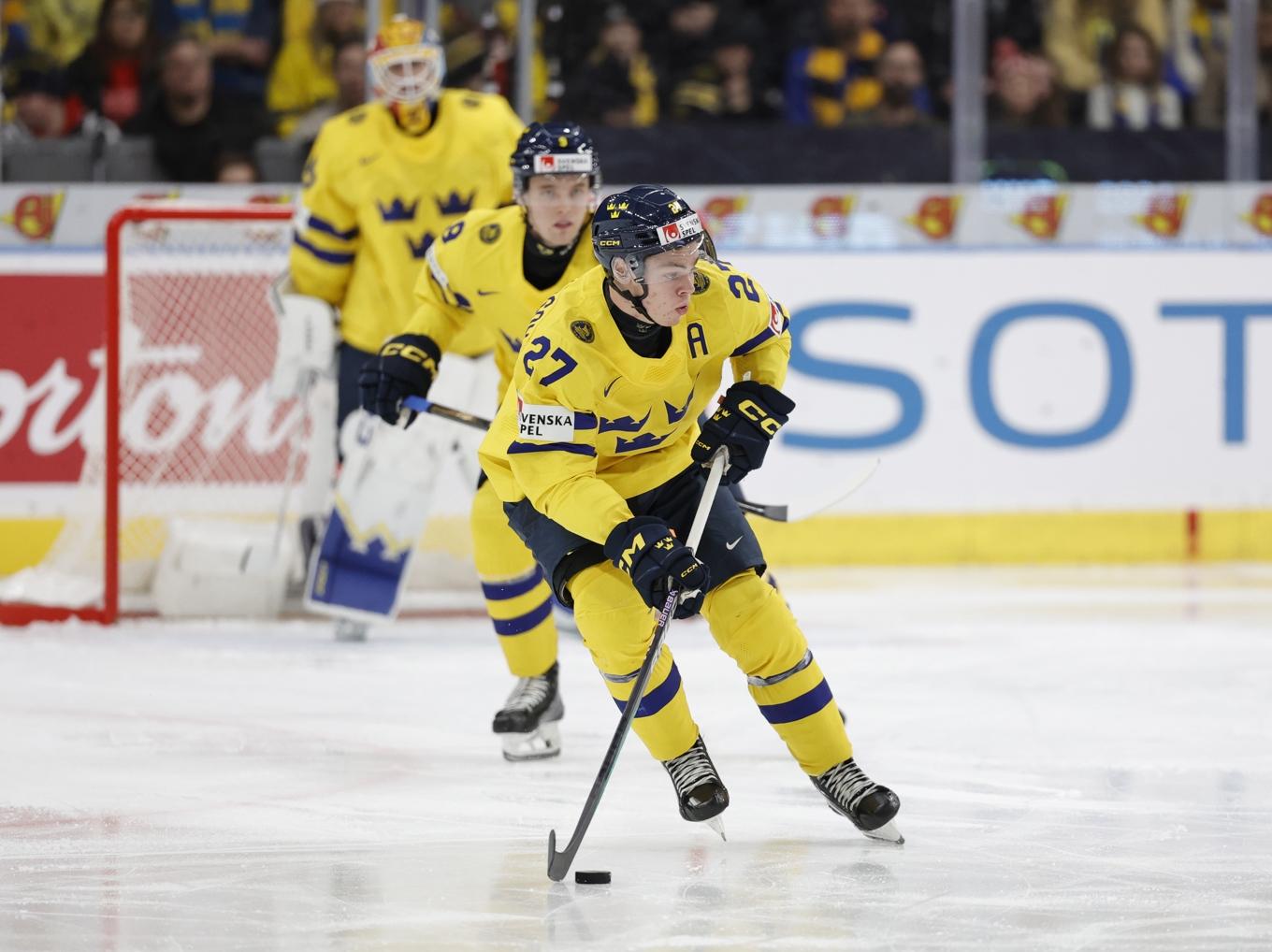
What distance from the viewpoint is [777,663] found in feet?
9.78

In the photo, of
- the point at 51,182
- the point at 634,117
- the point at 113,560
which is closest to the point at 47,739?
the point at 113,560

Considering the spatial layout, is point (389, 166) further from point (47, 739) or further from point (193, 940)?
point (193, 940)

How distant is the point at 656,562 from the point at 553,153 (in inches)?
44.0

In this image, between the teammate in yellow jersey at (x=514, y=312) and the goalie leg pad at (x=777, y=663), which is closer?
the goalie leg pad at (x=777, y=663)

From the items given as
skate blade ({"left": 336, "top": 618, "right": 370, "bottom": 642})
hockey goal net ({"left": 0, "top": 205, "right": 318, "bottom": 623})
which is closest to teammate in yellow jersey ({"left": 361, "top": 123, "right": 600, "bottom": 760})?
skate blade ({"left": 336, "top": 618, "right": 370, "bottom": 642})

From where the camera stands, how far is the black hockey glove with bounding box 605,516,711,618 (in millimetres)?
2781

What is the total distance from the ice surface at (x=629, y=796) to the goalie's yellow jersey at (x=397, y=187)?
0.91 m

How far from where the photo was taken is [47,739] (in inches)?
153

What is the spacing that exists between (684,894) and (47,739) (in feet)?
5.28

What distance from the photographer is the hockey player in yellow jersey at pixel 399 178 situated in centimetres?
482

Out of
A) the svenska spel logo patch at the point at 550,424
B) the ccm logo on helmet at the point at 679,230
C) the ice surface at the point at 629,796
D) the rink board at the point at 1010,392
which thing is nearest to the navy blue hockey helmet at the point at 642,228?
the ccm logo on helmet at the point at 679,230

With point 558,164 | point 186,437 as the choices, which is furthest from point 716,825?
point 186,437

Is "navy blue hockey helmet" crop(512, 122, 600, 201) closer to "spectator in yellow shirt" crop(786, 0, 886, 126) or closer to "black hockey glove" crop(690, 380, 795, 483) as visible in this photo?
"black hockey glove" crop(690, 380, 795, 483)

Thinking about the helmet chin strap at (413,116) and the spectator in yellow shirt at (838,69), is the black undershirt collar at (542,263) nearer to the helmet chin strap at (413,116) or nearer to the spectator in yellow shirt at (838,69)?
the helmet chin strap at (413,116)
